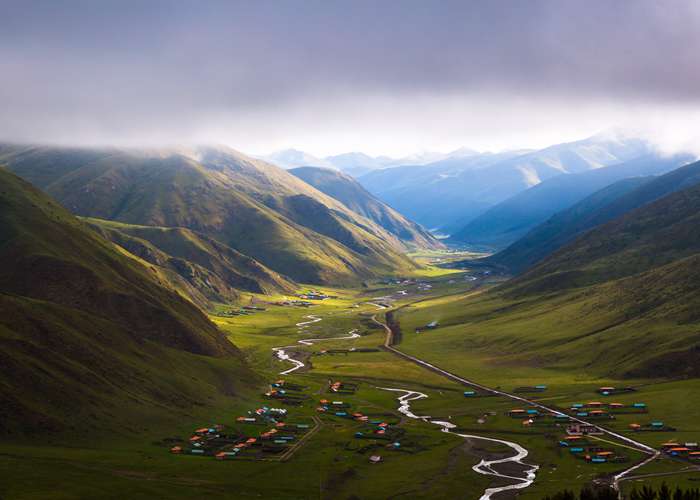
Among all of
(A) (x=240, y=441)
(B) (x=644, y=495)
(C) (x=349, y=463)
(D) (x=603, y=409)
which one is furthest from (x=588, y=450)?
(A) (x=240, y=441)

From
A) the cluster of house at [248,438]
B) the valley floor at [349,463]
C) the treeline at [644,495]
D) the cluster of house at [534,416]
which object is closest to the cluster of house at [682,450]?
the valley floor at [349,463]

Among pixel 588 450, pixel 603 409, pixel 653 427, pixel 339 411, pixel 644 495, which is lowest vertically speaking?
pixel 339 411

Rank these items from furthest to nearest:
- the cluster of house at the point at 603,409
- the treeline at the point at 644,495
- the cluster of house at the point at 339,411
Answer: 1. the cluster of house at the point at 339,411
2. the cluster of house at the point at 603,409
3. the treeline at the point at 644,495

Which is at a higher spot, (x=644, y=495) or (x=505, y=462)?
(x=644, y=495)

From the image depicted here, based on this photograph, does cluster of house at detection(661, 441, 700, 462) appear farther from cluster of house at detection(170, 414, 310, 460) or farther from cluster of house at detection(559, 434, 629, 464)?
cluster of house at detection(170, 414, 310, 460)

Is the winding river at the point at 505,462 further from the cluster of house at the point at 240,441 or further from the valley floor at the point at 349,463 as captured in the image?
the cluster of house at the point at 240,441

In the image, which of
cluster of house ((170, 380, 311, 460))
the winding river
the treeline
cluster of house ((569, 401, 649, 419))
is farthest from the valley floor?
the treeline

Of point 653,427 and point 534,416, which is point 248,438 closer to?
point 534,416
